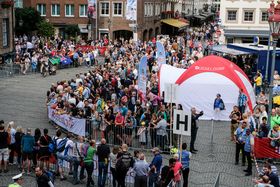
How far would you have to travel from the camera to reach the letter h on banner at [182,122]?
14.7m

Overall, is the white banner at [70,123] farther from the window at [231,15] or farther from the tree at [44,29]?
the window at [231,15]

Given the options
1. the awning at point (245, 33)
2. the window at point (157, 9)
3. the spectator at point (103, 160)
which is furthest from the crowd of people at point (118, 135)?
the window at point (157, 9)

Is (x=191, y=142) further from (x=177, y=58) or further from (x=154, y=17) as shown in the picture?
(x=154, y=17)

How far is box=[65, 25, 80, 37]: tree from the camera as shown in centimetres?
5556

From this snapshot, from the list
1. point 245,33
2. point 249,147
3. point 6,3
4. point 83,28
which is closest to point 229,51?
point 6,3

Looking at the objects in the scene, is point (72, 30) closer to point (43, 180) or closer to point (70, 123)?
point (70, 123)

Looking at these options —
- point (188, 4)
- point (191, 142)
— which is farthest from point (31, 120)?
point (188, 4)

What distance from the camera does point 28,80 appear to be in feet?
108

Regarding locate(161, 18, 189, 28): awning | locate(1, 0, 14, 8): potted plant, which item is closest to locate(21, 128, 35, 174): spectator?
locate(1, 0, 14, 8): potted plant

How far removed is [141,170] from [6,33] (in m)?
27.7

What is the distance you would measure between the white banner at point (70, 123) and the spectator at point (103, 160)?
4602 mm

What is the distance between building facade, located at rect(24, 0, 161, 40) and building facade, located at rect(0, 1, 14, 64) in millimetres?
18585

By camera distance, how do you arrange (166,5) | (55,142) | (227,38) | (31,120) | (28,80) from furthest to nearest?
(166,5) < (227,38) < (28,80) < (31,120) < (55,142)

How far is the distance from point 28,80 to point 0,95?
4988 mm
